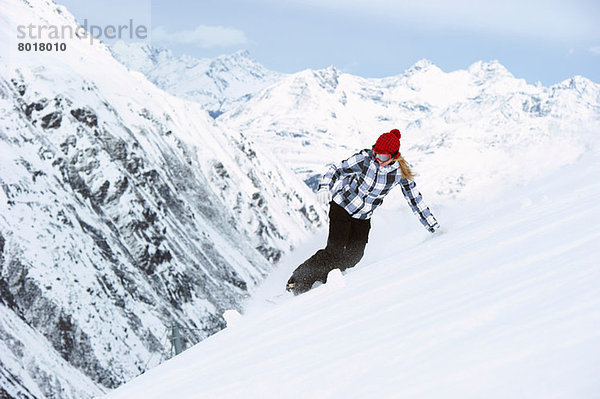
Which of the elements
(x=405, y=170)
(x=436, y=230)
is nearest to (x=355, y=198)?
(x=405, y=170)

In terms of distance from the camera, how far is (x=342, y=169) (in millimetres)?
7324

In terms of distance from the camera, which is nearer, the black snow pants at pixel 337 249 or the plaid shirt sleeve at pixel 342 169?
the plaid shirt sleeve at pixel 342 169

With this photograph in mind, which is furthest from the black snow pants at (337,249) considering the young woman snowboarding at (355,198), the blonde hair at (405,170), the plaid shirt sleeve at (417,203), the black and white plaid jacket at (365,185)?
the blonde hair at (405,170)

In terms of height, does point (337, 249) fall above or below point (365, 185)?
below

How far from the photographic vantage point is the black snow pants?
7.64m

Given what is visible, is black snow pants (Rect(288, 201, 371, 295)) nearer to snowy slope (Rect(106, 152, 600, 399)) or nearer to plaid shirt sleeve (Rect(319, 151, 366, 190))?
plaid shirt sleeve (Rect(319, 151, 366, 190))

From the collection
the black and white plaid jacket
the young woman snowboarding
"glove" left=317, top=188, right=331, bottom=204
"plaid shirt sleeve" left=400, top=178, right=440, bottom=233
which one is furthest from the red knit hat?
"glove" left=317, top=188, right=331, bottom=204

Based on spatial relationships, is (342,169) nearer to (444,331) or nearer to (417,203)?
(417,203)

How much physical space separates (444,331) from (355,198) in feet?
14.6

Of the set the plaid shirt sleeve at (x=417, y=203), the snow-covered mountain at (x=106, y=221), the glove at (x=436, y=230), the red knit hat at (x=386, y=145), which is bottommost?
the snow-covered mountain at (x=106, y=221)

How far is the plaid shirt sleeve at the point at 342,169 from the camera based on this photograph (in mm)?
7168

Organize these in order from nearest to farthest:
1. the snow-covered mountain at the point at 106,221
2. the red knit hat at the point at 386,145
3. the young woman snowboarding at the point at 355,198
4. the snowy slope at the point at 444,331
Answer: the snowy slope at the point at 444,331 < the red knit hat at the point at 386,145 < the young woman snowboarding at the point at 355,198 < the snow-covered mountain at the point at 106,221

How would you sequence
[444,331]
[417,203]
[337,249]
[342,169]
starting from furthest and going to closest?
[337,249] → [417,203] → [342,169] → [444,331]

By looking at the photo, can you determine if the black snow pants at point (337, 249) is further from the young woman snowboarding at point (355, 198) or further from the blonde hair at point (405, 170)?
the blonde hair at point (405, 170)
